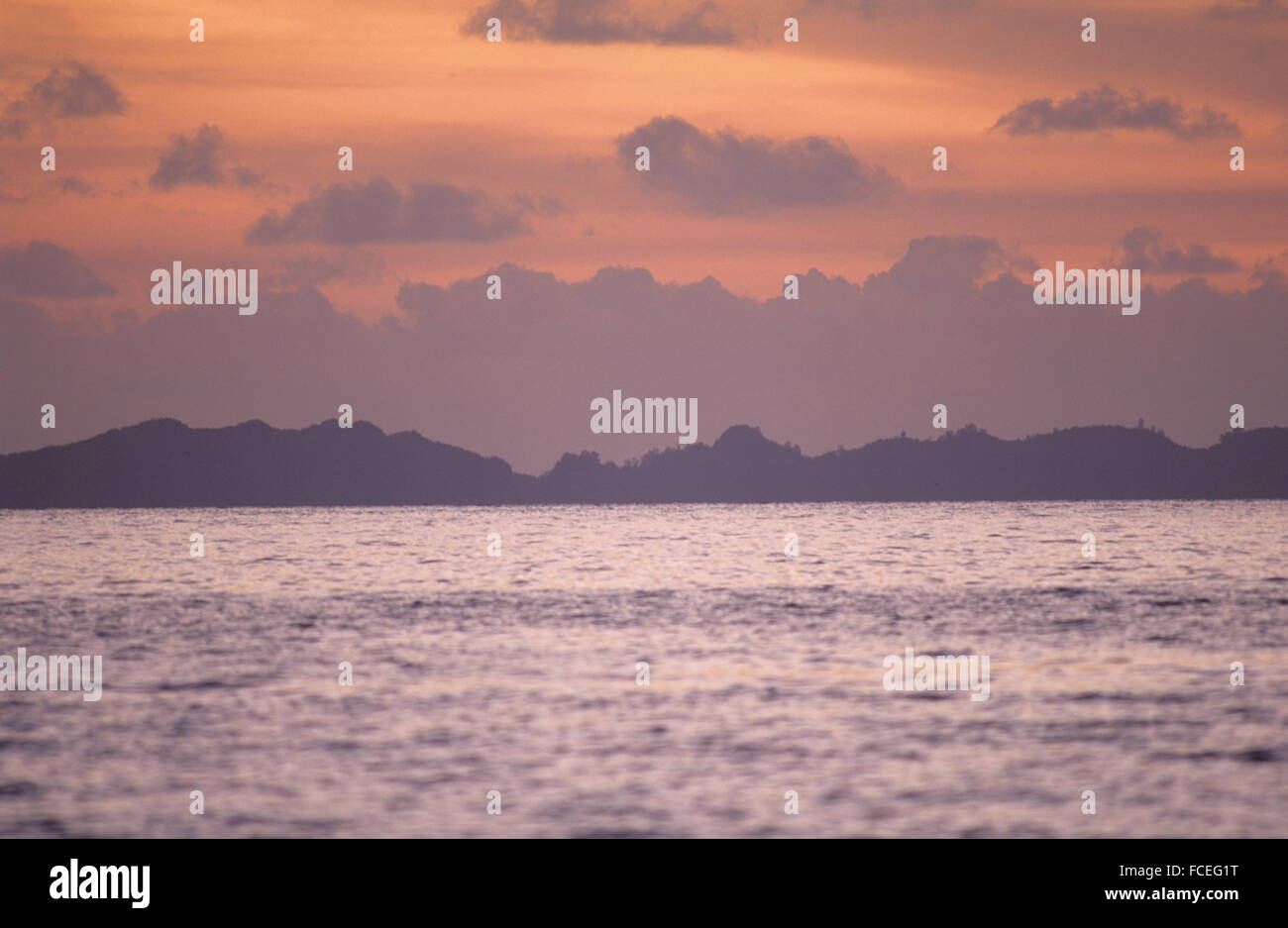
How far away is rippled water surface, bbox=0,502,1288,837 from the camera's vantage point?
1883 centimetres

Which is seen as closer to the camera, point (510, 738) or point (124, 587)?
point (510, 738)

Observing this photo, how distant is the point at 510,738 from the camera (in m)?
23.8

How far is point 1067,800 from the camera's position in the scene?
1920 cm

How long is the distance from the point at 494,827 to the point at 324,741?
6725 millimetres

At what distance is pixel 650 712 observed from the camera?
26.5 meters

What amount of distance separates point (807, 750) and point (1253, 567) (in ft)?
192

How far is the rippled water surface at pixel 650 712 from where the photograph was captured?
18.8 m

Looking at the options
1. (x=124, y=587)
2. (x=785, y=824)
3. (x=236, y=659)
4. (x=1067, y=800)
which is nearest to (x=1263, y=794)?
(x=1067, y=800)

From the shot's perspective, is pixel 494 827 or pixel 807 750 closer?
pixel 494 827
